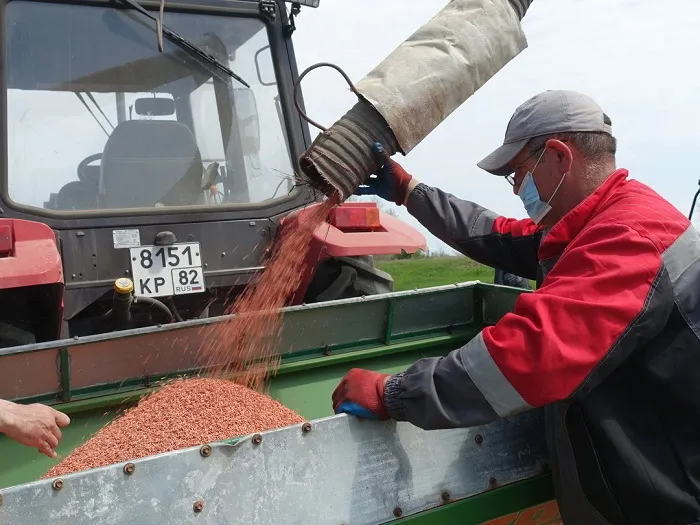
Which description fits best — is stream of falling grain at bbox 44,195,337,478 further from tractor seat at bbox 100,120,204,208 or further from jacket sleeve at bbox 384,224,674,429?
jacket sleeve at bbox 384,224,674,429

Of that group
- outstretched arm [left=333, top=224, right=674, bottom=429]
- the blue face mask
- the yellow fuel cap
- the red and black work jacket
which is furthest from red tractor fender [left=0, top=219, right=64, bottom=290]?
the blue face mask

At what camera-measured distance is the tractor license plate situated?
10.7 feet

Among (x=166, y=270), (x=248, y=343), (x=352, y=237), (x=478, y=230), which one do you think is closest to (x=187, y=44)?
(x=166, y=270)

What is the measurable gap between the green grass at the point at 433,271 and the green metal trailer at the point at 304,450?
422 inches

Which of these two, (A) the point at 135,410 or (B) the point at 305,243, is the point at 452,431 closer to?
(A) the point at 135,410

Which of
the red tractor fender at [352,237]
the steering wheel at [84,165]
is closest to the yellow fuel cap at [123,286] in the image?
the steering wheel at [84,165]

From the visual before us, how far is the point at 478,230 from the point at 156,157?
5.51 feet

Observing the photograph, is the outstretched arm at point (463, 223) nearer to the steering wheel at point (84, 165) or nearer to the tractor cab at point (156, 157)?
the tractor cab at point (156, 157)

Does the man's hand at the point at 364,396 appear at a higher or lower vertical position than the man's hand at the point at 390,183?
lower

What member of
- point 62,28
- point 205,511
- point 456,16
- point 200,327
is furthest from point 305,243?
point 205,511

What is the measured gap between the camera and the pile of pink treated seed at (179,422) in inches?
85.7

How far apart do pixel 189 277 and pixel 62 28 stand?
1326mm

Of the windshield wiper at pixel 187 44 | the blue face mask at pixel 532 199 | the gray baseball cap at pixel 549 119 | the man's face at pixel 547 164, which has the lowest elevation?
the blue face mask at pixel 532 199

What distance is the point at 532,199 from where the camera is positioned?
7.04 feet
